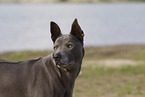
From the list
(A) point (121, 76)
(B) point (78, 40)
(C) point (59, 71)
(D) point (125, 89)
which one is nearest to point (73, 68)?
(C) point (59, 71)

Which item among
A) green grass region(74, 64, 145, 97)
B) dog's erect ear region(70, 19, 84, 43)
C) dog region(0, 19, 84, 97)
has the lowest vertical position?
green grass region(74, 64, 145, 97)

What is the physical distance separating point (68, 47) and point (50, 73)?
2.05ft

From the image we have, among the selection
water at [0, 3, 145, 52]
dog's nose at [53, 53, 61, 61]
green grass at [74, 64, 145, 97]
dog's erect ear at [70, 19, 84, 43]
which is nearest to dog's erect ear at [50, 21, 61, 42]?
dog's erect ear at [70, 19, 84, 43]

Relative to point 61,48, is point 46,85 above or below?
below

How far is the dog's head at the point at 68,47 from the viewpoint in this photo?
160 inches

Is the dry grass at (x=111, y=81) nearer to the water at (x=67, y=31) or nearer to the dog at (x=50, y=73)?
the dog at (x=50, y=73)

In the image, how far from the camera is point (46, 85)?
4367 millimetres

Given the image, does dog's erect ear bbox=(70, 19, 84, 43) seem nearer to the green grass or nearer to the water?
the green grass

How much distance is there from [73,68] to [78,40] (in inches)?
20.9

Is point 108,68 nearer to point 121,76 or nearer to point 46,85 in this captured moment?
point 121,76

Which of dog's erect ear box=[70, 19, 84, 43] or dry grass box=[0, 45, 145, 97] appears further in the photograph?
dry grass box=[0, 45, 145, 97]

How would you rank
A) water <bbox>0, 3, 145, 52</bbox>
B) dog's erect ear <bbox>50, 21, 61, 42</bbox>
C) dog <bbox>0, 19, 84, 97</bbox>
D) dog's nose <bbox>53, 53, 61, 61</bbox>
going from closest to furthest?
1. dog's nose <bbox>53, 53, 61, 61</bbox>
2. dog <bbox>0, 19, 84, 97</bbox>
3. dog's erect ear <bbox>50, 21, 61, 42</bbox>
4. water <bbox>0, 3, 145, 52</bbox>

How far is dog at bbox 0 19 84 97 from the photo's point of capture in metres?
4.29

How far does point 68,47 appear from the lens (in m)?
4.27
